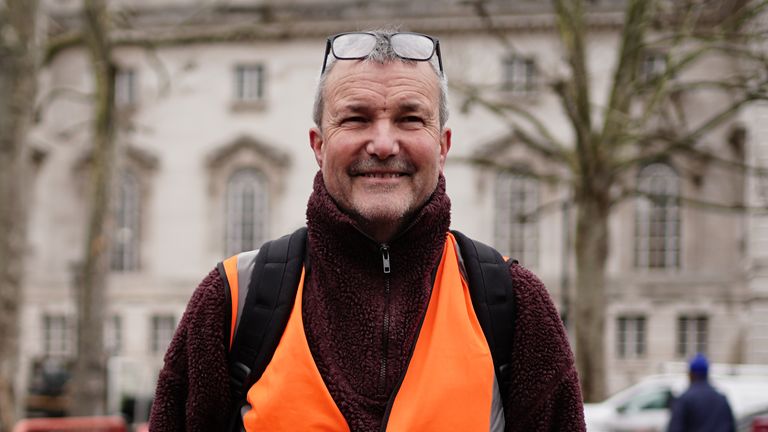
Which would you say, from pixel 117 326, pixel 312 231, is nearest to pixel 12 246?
pixel 312 231

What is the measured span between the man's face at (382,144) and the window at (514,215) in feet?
123

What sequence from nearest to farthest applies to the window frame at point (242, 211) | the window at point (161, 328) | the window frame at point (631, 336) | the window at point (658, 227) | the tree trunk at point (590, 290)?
the tree trunk at point (590, 290) < the window frame at point (631, 336) < the window at point (658, 227) < the window at point (161, 328) < the window frame at point (242, 211)

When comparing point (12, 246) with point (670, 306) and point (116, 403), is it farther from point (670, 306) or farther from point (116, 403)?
point (670, 306)

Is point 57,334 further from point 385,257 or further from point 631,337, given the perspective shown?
point 385,257

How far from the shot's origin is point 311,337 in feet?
8.09

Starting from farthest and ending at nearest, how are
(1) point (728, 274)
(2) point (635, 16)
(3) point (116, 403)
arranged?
(1) point (728, 274) < (3) point (116, 403) < (2) point (635, 16)

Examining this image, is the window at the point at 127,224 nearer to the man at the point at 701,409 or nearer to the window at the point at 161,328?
the window at the point at 161,328

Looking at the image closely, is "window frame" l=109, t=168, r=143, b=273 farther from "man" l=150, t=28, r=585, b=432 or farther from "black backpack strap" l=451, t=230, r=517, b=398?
"black backpack strap" l=451, t=230, r=517, b=398

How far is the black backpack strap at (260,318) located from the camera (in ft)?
7.94

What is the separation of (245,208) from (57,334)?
8548mm

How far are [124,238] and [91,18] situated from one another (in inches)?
918

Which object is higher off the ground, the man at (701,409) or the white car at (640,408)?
the man at (701,409)

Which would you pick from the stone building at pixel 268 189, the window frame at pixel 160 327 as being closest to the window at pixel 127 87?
the stone building at pixel 268 189

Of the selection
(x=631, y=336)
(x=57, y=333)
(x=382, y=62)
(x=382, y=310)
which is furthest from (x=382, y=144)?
(x=57, y=333)
